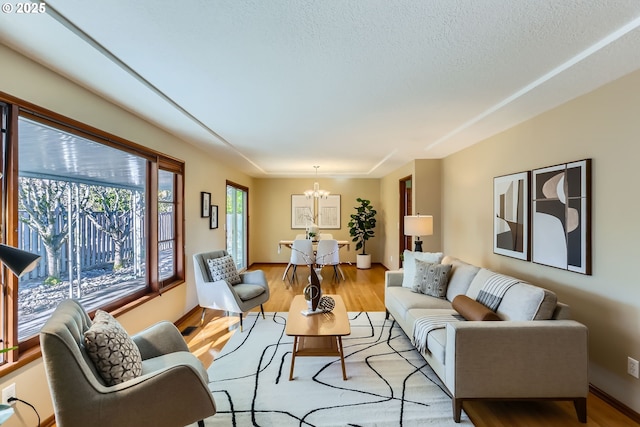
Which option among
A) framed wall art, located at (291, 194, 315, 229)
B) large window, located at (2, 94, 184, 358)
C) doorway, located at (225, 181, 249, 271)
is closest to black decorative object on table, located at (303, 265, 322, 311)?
large window, located at (2, 94, 184, 358)

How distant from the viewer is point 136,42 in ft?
5.54

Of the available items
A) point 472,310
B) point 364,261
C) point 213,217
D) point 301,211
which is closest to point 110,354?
point 472,310

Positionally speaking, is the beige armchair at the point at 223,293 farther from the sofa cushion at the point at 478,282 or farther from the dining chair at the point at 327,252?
the sofa cushion at the point at 478,282

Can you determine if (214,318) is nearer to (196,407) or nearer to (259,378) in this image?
(259,378)

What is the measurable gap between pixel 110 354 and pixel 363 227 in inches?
246

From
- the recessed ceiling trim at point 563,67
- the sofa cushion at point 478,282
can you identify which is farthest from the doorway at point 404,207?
the sofa cushion at point 478,282

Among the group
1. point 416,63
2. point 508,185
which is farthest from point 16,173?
point 508,185

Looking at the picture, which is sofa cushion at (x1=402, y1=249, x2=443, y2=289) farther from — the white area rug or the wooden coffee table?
the wooden coffee table

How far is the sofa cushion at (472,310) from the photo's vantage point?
7.31ft

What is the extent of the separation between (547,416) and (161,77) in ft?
11.6

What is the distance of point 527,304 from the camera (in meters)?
2.16

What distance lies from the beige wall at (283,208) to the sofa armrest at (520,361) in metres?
5.94

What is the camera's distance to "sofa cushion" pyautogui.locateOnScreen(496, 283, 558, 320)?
82.5 inches

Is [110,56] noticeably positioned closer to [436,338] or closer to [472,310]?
[436,338]
